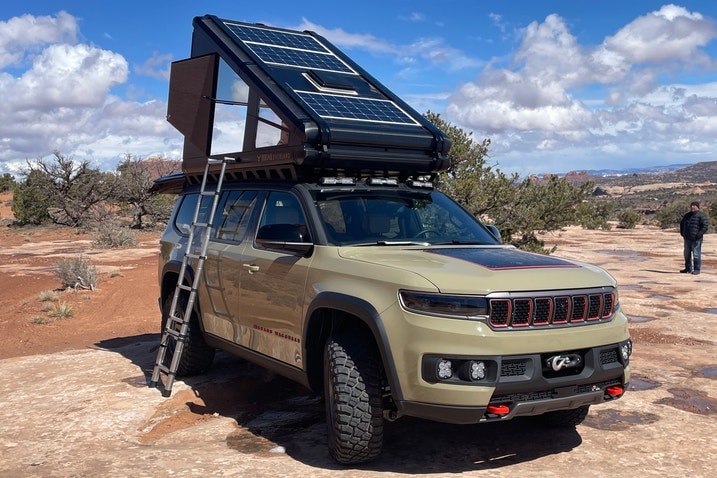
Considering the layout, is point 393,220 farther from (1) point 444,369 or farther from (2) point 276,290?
(1) point 444,369

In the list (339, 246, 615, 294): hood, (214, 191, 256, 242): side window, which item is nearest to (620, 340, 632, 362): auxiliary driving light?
(339, 246, 615, 294): hood

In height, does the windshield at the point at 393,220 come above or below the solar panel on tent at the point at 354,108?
below

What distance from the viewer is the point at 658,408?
6.05 meters

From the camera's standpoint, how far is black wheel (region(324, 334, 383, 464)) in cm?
459

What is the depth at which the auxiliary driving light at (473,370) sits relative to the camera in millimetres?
4285

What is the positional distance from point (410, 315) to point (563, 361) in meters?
1.02

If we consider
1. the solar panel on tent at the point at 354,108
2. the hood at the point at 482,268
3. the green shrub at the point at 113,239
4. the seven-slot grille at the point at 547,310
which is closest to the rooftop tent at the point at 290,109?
the solar panel on tent at the point at 354,108

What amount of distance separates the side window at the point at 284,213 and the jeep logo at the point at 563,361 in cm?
204

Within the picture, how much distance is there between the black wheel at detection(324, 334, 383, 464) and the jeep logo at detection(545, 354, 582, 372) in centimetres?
111

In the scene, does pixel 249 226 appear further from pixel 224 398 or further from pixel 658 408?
pixel 658 408

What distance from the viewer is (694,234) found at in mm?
16328

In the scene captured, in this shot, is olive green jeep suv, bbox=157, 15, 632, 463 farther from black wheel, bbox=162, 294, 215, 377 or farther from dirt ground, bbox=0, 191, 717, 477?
dirt ground, bbox=0, 191, 717, 477

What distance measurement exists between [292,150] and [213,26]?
2624 millimetres

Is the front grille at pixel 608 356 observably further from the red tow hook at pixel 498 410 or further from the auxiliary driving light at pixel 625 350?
the red tow hook at pixel 498 410
